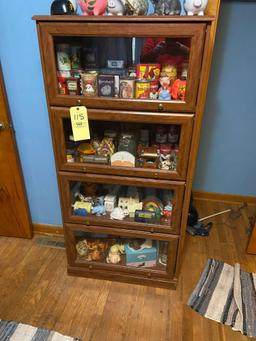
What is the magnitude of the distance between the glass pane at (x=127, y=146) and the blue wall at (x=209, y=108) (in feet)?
1.25

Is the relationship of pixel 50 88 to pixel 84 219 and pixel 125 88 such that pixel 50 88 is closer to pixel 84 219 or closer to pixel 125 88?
pixel 125 88

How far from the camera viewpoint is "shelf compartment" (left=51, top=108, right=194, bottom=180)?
112 centimetres

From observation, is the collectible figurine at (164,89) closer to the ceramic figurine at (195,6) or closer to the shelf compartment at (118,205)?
the ceramic figurine at (195,6)

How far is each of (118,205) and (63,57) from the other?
2.64 ft

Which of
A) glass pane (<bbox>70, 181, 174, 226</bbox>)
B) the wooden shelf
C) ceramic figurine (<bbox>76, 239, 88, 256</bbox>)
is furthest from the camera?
ceramic figurine (<bbox>76, 239, 88, 256</bbox>)

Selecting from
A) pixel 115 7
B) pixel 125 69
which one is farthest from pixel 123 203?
pixel 115 7

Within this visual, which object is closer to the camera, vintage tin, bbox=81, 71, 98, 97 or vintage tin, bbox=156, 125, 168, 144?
vintage tin, bbox=81, 71, 98, 97

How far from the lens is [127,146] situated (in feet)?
4.20

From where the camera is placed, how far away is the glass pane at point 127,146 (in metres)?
1.25

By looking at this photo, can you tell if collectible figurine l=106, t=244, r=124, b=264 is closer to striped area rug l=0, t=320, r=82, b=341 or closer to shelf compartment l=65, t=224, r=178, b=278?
shelf compartment l=65, t=224, r=178, b=278

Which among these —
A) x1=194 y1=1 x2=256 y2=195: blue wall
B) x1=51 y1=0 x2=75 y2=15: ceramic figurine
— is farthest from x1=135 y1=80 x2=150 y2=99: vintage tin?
x1=194 y1=1 x2=256 y2=195: blue wall

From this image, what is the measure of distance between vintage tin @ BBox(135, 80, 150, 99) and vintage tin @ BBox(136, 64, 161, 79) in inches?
1.5

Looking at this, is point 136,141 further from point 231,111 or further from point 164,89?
point 231,111

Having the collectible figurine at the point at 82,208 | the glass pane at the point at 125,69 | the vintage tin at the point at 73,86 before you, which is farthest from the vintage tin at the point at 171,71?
the collectible figurine at the point at 82,208
